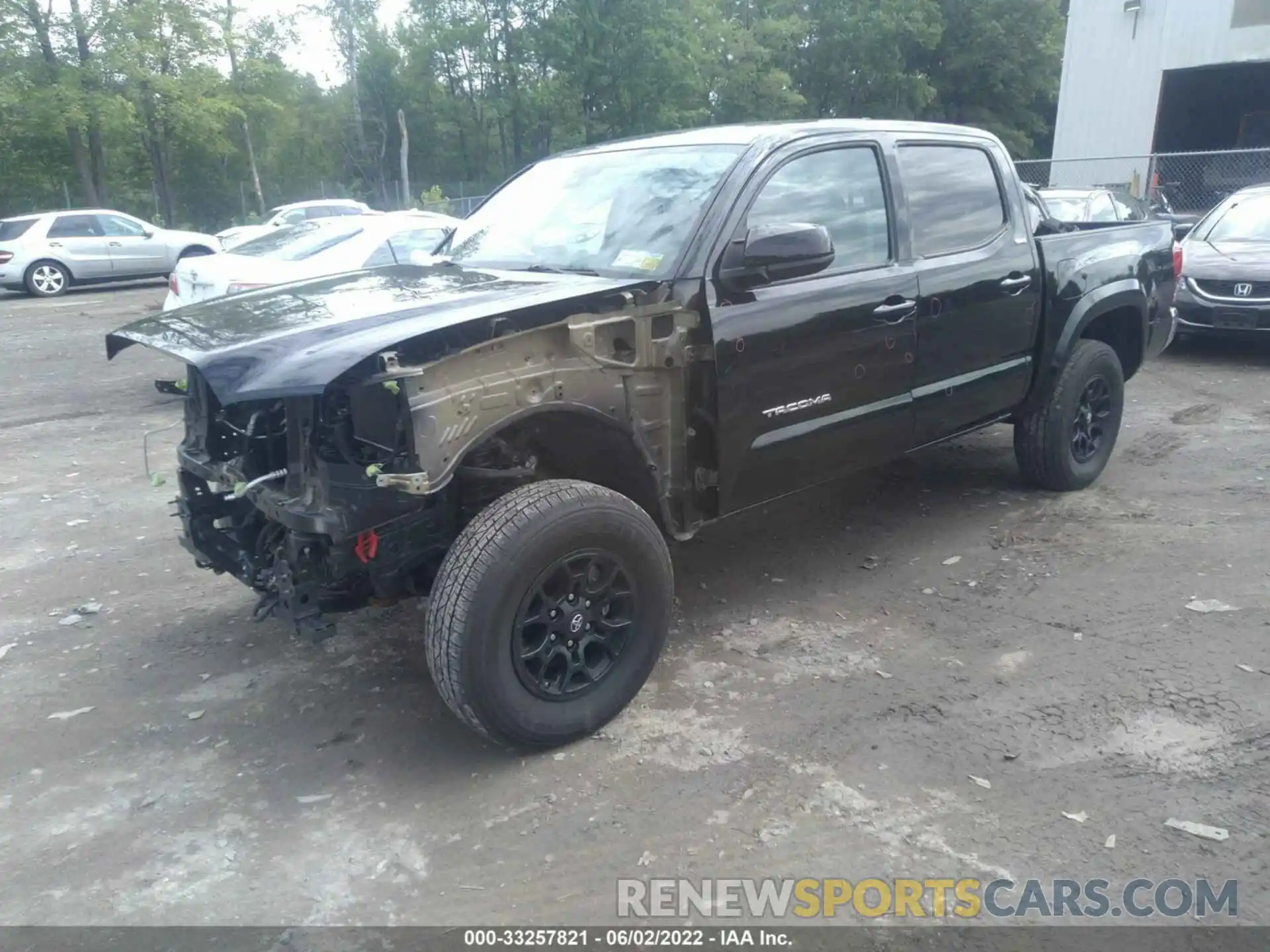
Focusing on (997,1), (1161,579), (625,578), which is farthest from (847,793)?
(997,1)

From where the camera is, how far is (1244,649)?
3902mm

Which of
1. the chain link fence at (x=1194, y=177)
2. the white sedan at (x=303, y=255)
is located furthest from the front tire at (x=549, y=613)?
the chain link fence at (x=1194, y=177)

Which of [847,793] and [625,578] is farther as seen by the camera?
[625,578]

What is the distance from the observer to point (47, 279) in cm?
1819

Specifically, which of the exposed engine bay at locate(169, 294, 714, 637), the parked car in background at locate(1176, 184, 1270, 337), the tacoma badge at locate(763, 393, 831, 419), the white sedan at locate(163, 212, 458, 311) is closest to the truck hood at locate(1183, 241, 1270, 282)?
the parked car in background at locate(1176, 184, 1270, 337)

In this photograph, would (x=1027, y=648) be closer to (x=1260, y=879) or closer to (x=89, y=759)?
(x=1260, y=879)

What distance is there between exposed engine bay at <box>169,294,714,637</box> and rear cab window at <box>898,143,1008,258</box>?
1.53 meters

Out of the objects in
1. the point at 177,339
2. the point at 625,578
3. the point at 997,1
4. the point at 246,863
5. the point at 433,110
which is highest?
the point at 997,1

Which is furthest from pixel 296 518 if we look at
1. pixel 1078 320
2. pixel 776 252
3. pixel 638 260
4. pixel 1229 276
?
pixel 1229 276

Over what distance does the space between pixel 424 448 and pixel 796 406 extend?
160 cm

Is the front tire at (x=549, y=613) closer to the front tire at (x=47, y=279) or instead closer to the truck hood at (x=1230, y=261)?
the truck hood at (x=1230, y=261)

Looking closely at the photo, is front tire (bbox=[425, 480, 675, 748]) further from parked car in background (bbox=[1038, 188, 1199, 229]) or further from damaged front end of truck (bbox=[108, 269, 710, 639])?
parked car in background (bbox=[1038, 188, 1199, 229])

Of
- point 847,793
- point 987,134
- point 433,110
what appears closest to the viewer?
point 847,793

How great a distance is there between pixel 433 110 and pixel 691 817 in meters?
42.9
